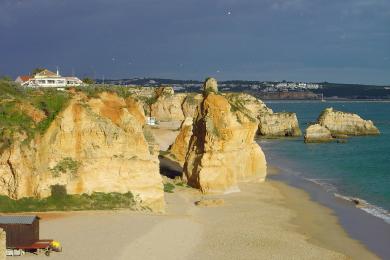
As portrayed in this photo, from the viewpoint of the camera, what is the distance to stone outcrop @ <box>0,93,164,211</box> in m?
29.4

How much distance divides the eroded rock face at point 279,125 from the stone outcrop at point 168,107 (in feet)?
48.8

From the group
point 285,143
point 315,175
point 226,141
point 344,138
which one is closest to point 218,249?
point 226,141

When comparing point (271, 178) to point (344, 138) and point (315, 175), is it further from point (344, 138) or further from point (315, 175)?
point (344, 138)

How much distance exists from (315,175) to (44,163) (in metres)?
29.3

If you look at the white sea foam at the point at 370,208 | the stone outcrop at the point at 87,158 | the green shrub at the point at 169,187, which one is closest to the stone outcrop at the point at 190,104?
the green shrub at the point at 169,187

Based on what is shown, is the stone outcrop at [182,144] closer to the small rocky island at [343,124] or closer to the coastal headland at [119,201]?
the coastal headland at [119,201]

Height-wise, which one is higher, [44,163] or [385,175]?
[44,163]

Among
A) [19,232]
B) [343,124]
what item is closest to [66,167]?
[19,232]

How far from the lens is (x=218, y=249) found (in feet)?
86.3

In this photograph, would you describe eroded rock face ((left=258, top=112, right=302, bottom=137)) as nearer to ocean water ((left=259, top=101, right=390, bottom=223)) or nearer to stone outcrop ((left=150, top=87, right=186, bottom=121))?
ocean water ((left=259, top=101, right=390, bottom=223))

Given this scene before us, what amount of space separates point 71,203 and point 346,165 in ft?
118

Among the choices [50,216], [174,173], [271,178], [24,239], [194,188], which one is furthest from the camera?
[271,178]

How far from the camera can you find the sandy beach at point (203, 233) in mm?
24836

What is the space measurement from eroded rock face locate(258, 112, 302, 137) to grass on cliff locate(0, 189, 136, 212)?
70.7 m
